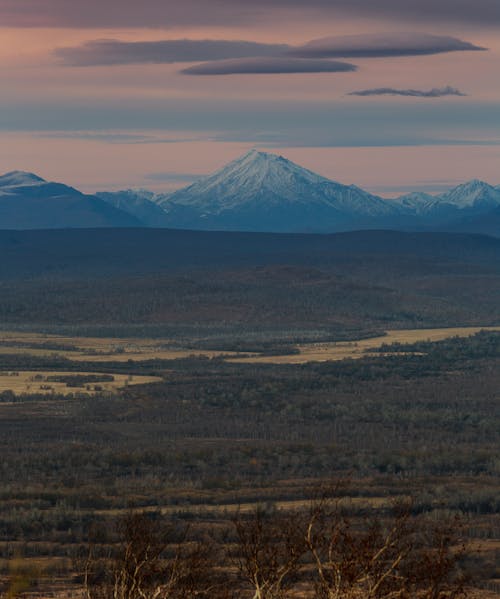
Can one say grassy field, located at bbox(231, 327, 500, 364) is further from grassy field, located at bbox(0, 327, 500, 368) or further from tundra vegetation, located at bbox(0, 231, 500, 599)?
tundra vegetation, located at bbox(0, 231, 500, 599)

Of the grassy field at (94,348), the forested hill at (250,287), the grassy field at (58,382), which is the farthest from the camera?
the forested hill at (250,287)

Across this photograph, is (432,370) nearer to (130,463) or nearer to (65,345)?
(65,345)

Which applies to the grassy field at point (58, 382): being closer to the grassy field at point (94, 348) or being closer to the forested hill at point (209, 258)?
the grassy field at point (94, 348)

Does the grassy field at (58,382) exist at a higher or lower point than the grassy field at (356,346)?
higher

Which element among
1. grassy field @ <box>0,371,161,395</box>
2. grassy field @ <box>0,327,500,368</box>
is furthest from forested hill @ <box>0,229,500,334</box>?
grassy field @ <box>0,371,161,395</box>

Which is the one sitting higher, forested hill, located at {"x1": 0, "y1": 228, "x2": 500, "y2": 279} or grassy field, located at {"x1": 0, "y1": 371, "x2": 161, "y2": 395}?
forested hill, located at {"x1": 0, "y1": 228, "x2": 500, "y2": 279}

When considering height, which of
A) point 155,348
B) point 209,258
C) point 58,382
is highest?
point 209,258

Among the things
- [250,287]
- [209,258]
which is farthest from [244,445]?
[209,258]

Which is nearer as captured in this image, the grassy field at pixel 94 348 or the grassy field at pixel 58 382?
the grassy field at pixel 58 382

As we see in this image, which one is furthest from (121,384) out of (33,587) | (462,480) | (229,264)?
(229,264)

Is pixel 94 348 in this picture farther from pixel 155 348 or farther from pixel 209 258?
pixel 209 258

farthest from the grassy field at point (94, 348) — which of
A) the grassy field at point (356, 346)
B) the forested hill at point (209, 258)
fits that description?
the forested hill at point (209, 258)
